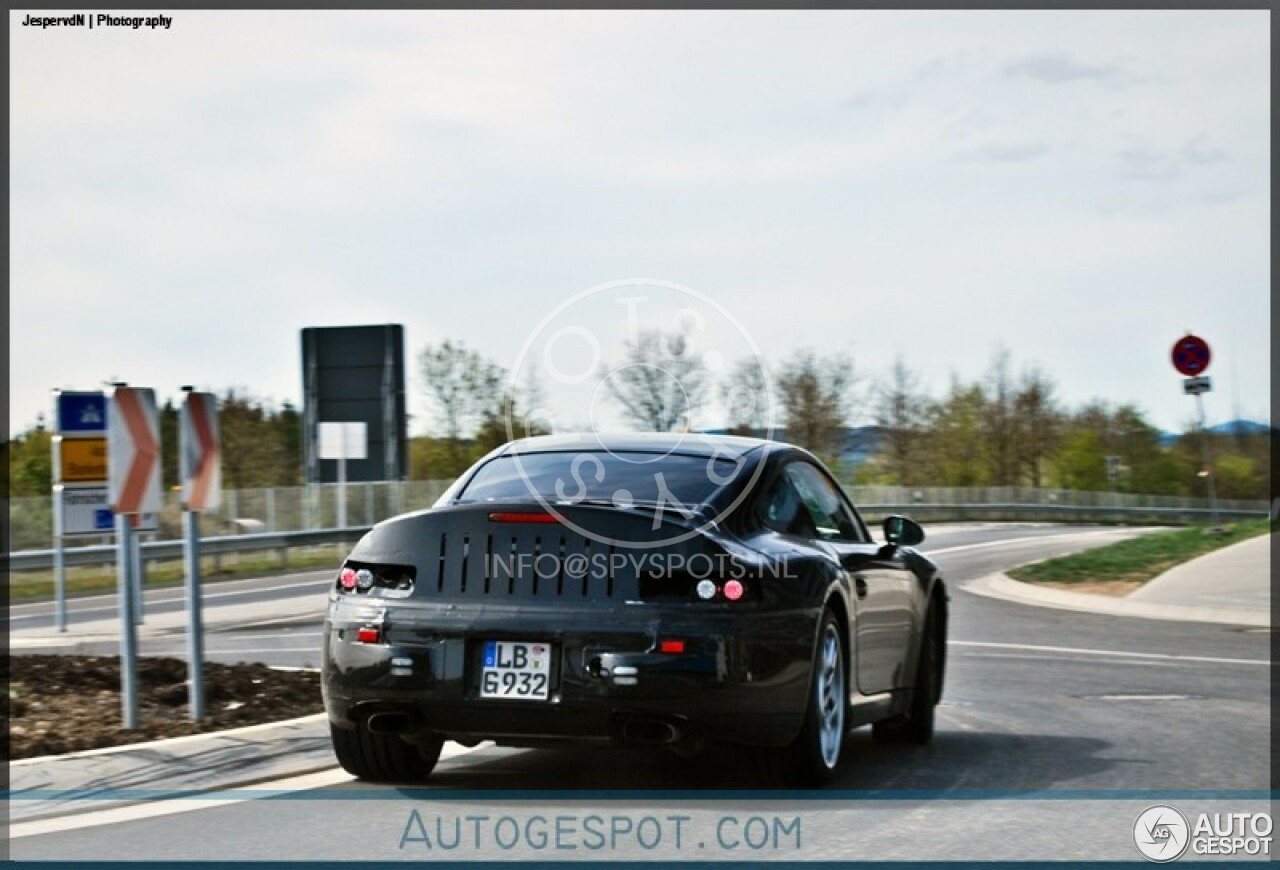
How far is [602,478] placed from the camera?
7.84m

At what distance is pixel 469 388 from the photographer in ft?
212

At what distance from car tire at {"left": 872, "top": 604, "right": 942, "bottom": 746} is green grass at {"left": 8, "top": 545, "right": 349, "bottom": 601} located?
2157 cm

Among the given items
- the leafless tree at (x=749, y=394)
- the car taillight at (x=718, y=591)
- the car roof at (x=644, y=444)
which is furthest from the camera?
the leafless tree at (x=749, y=394)

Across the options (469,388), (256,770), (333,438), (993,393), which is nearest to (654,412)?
(333,438)

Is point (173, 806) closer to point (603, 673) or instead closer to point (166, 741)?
point (166, 741)

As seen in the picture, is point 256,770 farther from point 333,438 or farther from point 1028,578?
point 1028,578

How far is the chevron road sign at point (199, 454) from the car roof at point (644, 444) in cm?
192

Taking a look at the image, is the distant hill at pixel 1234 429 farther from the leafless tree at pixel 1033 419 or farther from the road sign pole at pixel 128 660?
the road sign pole at pixel 128 660

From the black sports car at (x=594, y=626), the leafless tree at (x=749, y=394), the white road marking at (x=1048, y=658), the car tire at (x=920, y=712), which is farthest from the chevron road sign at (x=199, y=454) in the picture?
the leafless tree at (x=749, y=394)

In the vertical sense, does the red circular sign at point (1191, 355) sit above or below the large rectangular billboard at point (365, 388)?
above

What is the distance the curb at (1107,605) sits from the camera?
19453mm

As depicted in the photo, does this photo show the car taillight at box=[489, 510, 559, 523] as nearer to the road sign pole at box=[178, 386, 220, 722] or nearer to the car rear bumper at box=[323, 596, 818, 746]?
the car rear bumper at box=[323, 596, 818, 746]

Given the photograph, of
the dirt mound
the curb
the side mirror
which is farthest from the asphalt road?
the curb

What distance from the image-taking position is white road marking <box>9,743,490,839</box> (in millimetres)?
6655
